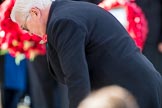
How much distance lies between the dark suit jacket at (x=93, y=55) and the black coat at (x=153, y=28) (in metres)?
1.16

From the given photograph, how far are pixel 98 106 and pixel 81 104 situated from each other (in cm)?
20

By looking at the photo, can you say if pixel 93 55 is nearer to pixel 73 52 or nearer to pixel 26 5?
pixel 73 52

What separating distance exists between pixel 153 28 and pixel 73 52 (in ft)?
4.84

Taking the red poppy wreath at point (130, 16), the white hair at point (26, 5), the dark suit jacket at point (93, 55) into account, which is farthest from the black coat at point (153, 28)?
the white hair at point (26, 5)

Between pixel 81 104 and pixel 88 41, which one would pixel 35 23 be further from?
pixel 81 104

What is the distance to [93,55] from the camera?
2.37 m

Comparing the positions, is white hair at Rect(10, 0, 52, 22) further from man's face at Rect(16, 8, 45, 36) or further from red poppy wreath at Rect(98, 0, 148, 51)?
red poppy wreath at Rect(98, 0, 148, 51)

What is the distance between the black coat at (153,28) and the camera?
11.8 feet

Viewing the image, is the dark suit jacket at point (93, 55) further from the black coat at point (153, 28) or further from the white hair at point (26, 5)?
the black coat at point (153, 28)

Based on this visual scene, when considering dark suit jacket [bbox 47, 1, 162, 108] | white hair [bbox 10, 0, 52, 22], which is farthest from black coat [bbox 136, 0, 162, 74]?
white hair [bbox 10, 0, 52, 22]

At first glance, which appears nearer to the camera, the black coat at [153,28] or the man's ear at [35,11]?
the man's ear at [35,11]

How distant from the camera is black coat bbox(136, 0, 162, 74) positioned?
11.8ft

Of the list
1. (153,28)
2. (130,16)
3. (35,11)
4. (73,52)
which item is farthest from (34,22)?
(153,28)

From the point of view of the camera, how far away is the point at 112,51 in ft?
7.79
